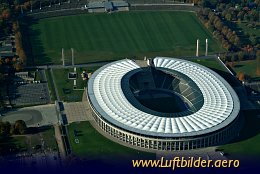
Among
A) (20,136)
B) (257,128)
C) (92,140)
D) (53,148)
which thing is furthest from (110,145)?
(257,128)

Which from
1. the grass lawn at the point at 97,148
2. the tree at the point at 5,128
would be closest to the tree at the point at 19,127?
the tree at the point at 5,128

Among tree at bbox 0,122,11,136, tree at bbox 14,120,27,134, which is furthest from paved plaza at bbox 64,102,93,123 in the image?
tree at bbox 0,122,11,136

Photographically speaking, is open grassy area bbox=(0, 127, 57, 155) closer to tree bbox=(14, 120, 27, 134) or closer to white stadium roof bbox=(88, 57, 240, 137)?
tree bbox=(14, 120, 27, 134)

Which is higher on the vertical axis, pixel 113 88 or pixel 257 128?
pixel 113 88

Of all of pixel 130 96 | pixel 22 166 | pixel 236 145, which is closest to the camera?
pixel 22 166

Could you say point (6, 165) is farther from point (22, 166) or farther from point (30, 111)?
point (30, 111)

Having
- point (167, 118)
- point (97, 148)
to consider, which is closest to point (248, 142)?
point (167, 118)
